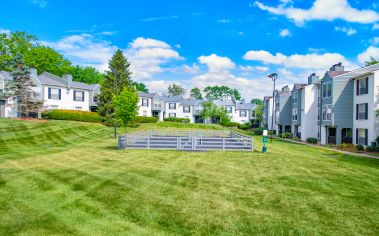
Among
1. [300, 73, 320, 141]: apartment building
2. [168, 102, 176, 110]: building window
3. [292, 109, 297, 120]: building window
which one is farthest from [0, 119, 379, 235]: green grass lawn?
[168, 102, 176, 110]: building window

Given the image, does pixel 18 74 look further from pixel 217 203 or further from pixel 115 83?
pixel 217 203

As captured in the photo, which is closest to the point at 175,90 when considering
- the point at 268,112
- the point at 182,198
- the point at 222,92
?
the point at 222,92

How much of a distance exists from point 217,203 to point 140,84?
429ft

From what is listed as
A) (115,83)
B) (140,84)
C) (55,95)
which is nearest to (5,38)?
(55,95)

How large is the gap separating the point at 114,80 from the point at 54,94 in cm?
1132

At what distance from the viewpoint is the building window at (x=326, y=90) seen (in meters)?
37.6

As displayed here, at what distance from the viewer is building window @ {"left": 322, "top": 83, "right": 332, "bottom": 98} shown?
123 ft

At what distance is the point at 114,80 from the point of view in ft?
177

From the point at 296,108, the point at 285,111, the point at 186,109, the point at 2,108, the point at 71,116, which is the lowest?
the point at 71,116

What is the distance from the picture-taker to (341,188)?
Result: 468 inches

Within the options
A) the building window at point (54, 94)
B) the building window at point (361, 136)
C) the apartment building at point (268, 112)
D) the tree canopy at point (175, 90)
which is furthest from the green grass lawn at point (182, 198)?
the tree canopy at point (175, 90)

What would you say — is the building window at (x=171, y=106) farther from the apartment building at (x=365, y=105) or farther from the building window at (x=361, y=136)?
the building window at (x=361, y=136)

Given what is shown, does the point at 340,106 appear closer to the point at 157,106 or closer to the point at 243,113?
the point at 157,106

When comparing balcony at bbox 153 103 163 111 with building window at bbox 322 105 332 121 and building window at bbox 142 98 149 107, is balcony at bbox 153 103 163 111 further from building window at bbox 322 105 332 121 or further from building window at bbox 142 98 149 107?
building window at bbox 322 105 332 121
